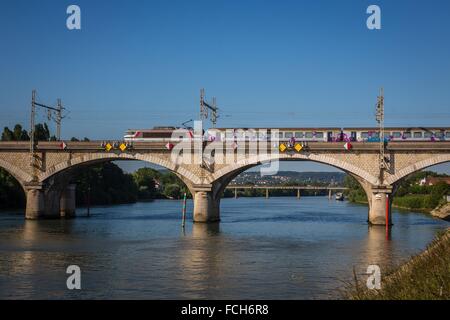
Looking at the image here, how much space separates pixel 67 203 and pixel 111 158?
11818 millimetres

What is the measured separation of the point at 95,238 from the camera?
48.5 m

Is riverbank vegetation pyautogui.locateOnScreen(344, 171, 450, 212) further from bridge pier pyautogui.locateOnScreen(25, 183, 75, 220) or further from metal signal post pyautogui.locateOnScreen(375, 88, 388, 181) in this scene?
bridge pier pyautogui.locateOnScreen(25, 183, 75, 220)

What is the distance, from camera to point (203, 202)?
6097 centimetres

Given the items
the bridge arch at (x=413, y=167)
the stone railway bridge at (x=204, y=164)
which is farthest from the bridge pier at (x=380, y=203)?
the bridge arch at (x=413, y=167)

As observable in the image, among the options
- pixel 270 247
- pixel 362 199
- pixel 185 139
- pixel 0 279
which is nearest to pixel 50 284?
pixel 0 279

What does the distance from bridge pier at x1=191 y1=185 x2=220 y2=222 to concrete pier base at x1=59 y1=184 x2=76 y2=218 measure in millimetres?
18561

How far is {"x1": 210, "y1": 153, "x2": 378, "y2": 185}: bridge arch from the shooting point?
5699 centimetres

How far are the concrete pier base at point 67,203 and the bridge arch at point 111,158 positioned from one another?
24.0 feet

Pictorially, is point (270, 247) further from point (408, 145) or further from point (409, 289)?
point (409, 289)

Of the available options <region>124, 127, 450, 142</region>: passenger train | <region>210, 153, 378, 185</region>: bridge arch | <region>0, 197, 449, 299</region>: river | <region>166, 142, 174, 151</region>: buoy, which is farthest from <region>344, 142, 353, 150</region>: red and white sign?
<region>166, 142, 174, 151</region>: buoy

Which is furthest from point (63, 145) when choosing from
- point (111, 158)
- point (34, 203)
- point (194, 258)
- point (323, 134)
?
point (194, 258)

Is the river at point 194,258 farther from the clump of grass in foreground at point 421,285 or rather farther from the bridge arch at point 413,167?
the clump of grass in foreground at point 421,285

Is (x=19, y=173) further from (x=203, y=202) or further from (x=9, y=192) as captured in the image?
(x=9, y=192)
